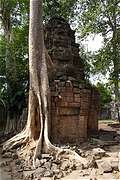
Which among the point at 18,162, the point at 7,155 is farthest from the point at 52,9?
the point at 18,162

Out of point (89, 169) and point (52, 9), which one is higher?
point (52, 9)

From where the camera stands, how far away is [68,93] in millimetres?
10117

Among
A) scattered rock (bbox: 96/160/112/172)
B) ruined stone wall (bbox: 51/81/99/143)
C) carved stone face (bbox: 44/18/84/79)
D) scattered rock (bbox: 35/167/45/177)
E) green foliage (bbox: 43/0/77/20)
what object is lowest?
scattered rock (bbox: 35/167/45/177)

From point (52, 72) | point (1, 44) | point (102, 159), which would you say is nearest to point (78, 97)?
point (52, 72)

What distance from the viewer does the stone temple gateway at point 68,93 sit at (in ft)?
32.6

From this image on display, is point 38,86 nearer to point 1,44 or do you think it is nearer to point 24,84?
point 24,84

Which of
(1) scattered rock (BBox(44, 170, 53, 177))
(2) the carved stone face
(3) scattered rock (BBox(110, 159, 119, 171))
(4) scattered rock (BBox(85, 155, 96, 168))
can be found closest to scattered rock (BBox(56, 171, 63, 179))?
(1) scattered rock (BBox(44, 170, 53, 177))

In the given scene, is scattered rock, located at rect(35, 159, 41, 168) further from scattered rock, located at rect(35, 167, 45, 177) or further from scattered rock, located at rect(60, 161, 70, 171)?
scattered rock, located at rect(60, 161, 70, 171)

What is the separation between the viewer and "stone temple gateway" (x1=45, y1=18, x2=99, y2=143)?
391 inches

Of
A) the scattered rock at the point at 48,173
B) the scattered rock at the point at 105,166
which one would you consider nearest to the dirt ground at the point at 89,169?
the scattered rock at the point at 105,166

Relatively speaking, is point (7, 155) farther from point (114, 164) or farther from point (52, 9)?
point (52, 9)

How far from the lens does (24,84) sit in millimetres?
12953

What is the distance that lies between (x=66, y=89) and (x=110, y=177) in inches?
166

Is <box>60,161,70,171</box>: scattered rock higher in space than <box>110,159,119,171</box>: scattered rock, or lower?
lower
